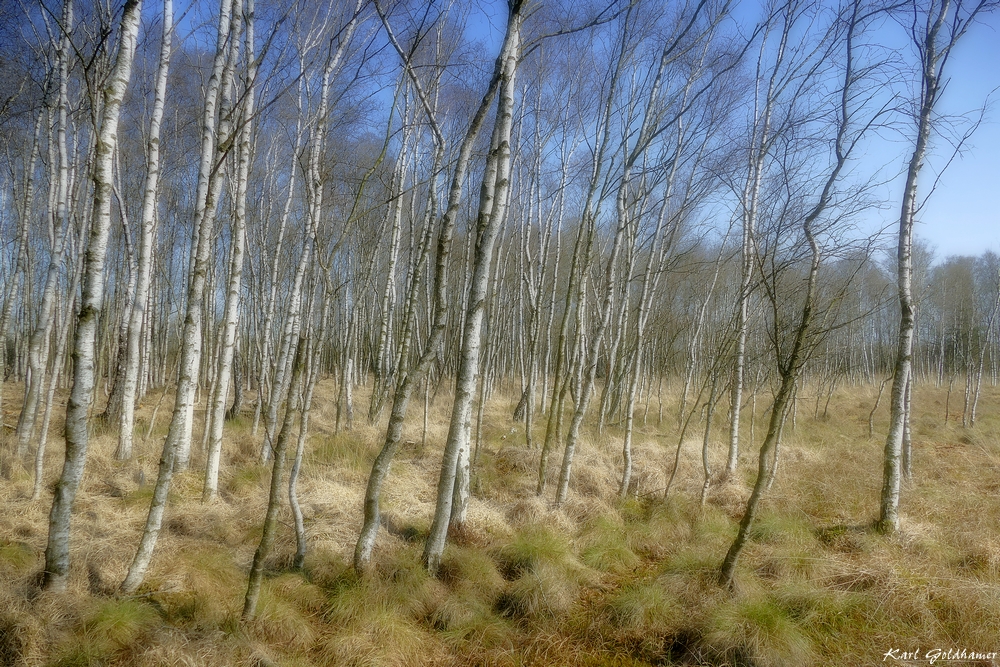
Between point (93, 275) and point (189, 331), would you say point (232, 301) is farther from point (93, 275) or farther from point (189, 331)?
point (93, 275)

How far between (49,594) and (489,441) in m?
6.50

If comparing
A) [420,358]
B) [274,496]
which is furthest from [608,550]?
[274,496]

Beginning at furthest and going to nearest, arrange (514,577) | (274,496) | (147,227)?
(147,227)
(514,577)
(274,496)

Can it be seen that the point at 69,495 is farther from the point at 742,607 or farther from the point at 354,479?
the point at 742,607

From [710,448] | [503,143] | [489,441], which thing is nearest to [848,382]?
[710,448]

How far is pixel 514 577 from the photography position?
4.53 meters

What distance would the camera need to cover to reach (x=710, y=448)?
9.46m

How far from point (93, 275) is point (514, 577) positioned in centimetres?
383

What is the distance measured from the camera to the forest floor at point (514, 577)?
3316 millimetres

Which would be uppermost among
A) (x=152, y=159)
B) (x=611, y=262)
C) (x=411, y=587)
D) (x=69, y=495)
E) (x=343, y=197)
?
(x=343, y=197)

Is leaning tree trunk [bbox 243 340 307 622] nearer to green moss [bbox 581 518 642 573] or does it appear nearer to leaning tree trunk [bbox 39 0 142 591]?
leaning tree trunk [bbox 39 0 142 591]
